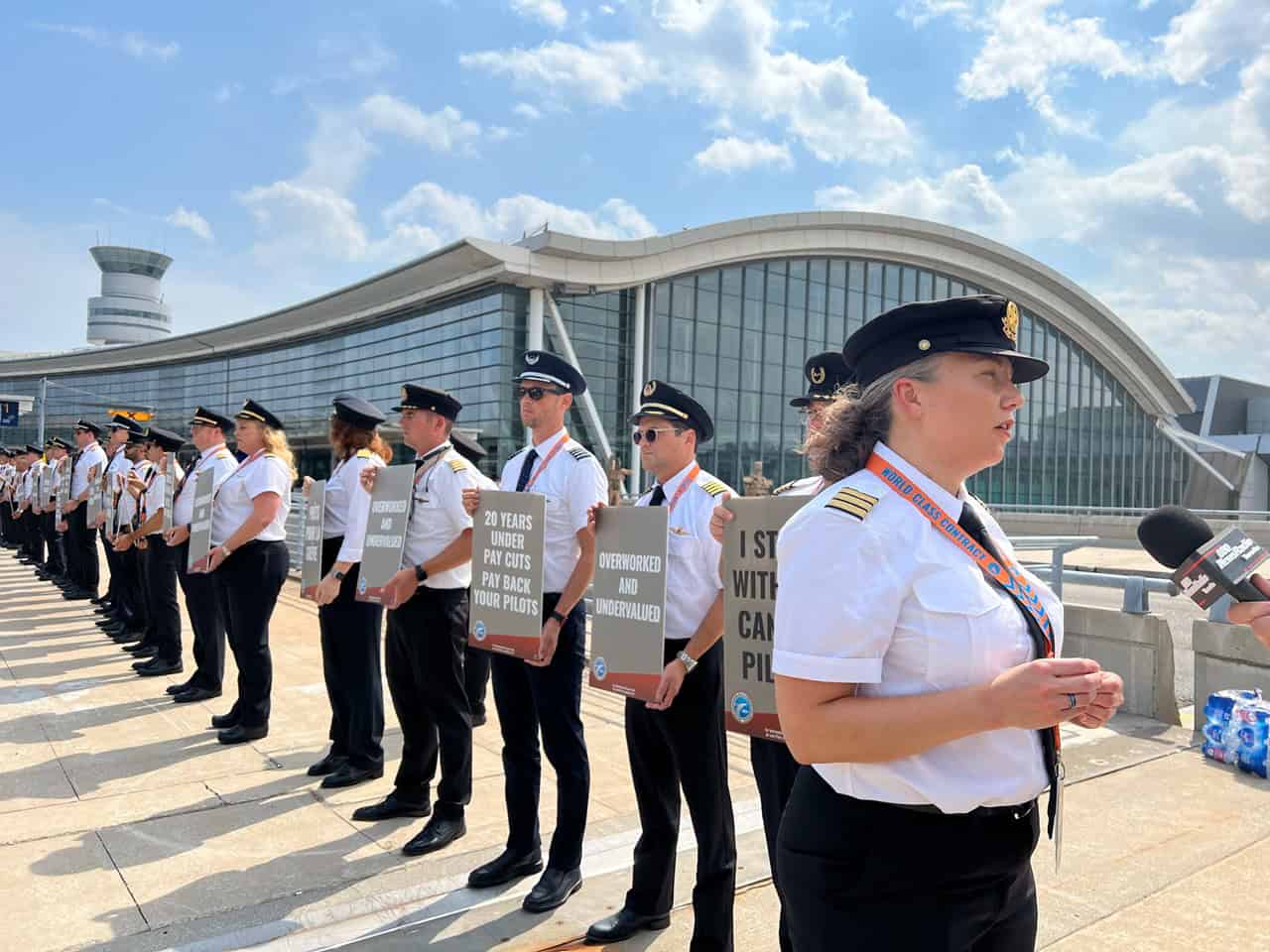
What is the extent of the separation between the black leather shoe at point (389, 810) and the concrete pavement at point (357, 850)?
0.16 ft

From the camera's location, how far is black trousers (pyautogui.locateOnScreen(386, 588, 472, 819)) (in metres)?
4.32

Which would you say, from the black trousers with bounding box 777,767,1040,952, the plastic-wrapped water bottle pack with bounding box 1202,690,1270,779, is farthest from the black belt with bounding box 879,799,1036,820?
the plastic-wrapped water bottle pack with bounding box 1202,690,1270,779

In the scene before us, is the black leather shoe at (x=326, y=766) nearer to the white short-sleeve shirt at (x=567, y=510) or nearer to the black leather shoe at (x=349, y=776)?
the black leather shoe at (x=349, y=776)

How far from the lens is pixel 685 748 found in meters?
3.36

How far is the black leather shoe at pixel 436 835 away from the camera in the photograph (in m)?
4.11

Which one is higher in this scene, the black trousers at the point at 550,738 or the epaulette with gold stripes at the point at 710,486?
the epaulette with gold stripes at the point at 710,486

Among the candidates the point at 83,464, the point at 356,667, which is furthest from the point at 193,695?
the point at 83,464

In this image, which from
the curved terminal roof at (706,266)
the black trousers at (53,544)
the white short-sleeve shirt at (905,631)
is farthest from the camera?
the curved terminal roof at (706,266)

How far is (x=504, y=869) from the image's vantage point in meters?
3.80

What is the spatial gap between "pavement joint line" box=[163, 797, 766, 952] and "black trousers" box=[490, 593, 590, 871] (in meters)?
0.26

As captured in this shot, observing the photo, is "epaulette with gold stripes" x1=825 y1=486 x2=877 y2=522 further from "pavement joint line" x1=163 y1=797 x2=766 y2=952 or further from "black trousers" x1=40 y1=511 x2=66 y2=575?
"black trousers" x1=40 y1=511 x2=66 y2=575

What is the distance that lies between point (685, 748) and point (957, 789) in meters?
1.88

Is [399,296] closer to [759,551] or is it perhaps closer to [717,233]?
[717,233]

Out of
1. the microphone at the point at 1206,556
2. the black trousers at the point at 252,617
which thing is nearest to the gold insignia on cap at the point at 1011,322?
the microphone at the point at 1206,556
